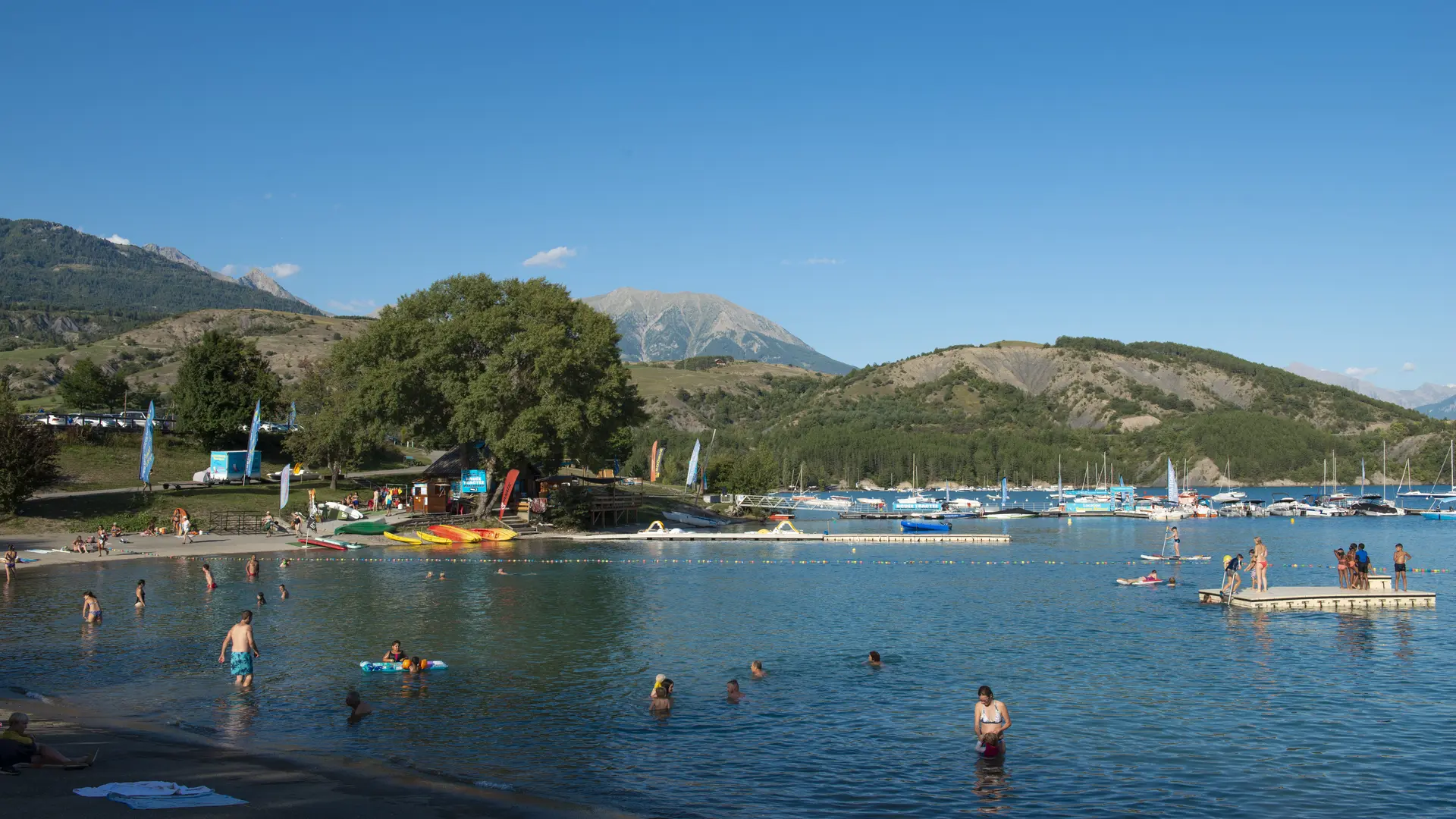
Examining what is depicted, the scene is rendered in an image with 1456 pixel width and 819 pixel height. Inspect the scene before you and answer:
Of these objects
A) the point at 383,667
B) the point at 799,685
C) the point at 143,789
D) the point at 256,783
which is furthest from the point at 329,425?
the point at 143,789

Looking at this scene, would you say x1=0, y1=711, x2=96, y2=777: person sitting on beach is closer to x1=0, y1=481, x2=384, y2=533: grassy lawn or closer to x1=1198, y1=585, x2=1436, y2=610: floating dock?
x1=1198, y1=585, x2=1436, y2=610: floating dock

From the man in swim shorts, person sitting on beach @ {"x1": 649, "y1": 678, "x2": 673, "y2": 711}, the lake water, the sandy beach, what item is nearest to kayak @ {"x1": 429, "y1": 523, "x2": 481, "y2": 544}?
the lake water

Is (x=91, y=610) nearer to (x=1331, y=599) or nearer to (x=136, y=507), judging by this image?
(x=136, y=507)

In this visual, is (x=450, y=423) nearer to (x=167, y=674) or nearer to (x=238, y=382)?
(x=238, y=382)

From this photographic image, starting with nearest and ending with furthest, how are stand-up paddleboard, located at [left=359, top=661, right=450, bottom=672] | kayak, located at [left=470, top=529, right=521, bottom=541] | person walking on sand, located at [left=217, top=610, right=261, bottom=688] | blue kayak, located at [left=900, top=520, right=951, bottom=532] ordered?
person walking on sand, located at [left=217, top=610, right=261, bottom=688]
stand-up paddleboard, located at [left=359, top=661, right=450, bottom=672]
kayak, located at [left=470, top=529, right=521, bottom=541]
blue kayak, located at [left=900, top=520, right=951, bottom=532]

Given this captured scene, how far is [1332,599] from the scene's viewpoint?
143 ft

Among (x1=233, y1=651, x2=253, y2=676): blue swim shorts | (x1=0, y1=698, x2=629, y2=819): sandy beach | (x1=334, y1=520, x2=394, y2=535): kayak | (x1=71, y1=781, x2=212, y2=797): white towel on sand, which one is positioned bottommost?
(x1=0, y1=698, x2=629, y2=819): sandy beach

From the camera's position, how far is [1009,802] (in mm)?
19484

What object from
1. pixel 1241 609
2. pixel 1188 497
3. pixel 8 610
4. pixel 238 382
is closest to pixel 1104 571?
pixel 1241 609

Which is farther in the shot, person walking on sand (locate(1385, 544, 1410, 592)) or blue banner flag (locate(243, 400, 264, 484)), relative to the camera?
blue banner flag (locate(243, 400, 264, 484))

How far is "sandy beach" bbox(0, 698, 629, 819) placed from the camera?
17.0 m

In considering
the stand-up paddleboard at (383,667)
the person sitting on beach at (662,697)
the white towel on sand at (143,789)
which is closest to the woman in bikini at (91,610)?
the stand-up paddleboard at (383,667)

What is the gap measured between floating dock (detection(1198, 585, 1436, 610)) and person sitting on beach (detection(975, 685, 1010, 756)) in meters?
26.5

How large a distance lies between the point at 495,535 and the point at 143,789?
57.9 metres
